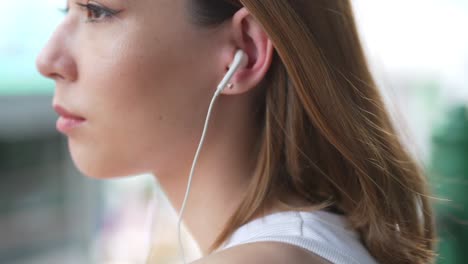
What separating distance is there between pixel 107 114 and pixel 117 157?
0.08 m

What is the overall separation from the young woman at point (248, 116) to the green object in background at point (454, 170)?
0.57 metres

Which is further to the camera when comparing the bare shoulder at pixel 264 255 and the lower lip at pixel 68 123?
the lower lip at pixel 68 123

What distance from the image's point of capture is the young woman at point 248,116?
0.88 meters

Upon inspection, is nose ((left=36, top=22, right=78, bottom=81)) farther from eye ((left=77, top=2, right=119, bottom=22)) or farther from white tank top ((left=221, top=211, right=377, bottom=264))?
white tank top ((left=221, top=211, right=377, bottom=264))

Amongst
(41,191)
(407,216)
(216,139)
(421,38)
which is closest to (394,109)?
(407,216)

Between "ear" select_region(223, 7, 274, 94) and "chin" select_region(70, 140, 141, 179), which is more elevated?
"ear" select_region(223, 7, 274, 94)

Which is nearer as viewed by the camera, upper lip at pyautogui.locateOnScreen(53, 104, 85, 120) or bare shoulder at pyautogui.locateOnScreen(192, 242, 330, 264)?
bare shoulder at pyautogui.locateOnScreen(192, 242, 330, 264)

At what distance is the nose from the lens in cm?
92

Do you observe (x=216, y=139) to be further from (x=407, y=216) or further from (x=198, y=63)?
(x=407, y=216)

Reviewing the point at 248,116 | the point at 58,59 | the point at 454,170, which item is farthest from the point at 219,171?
the point at 454,170

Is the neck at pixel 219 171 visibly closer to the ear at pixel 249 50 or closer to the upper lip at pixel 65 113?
the ear at pixel 249 50

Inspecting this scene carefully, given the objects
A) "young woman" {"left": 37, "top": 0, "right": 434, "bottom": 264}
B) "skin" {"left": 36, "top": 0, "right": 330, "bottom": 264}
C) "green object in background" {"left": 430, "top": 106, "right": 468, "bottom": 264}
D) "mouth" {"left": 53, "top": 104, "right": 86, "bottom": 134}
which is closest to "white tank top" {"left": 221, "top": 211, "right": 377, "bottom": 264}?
"young woman" {"left": 37, "top": 0, "right": 434, "bottom": 264}

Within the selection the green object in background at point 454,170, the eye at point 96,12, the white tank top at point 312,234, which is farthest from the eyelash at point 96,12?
the green object in background at point 454,170

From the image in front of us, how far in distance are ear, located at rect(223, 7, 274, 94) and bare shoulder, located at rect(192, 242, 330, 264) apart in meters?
0.26
